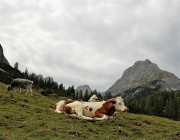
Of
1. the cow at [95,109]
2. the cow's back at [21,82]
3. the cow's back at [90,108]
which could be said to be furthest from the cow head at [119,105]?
the cow's back at [21,82]

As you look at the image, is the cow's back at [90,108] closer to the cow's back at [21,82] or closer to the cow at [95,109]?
the cow at [95,109]

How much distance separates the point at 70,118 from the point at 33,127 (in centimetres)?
510

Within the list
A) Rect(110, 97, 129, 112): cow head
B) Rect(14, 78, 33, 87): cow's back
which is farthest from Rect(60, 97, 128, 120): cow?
Rect(14, 78, 33, 87): cow's back

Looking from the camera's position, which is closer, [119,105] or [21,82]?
[119,105]

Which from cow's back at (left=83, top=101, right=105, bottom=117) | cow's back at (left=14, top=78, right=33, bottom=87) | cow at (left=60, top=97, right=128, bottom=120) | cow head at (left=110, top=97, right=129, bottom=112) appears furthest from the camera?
cow's back at (left=14, top=78, right=33, bottom=87)

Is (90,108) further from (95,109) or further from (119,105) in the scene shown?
(119,105)

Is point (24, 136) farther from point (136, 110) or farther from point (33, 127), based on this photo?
point (136, 110)

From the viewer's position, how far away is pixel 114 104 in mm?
22344

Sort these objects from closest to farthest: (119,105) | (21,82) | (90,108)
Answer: (90,108) < (119,105) < (21,82)

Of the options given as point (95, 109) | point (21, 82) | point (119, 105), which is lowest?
point (95, 109)

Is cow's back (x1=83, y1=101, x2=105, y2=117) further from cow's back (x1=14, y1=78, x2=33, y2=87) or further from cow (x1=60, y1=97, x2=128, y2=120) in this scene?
cow's back (x1=14, y1=78, x2=33, y2=87)

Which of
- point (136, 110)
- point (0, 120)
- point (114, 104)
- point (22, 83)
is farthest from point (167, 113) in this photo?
point (0, 120)

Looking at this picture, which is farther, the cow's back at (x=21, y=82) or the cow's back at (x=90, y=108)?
the cow's back at (x=21, y=82)

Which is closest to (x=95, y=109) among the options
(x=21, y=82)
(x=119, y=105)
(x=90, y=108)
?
(x=90, y=108)
